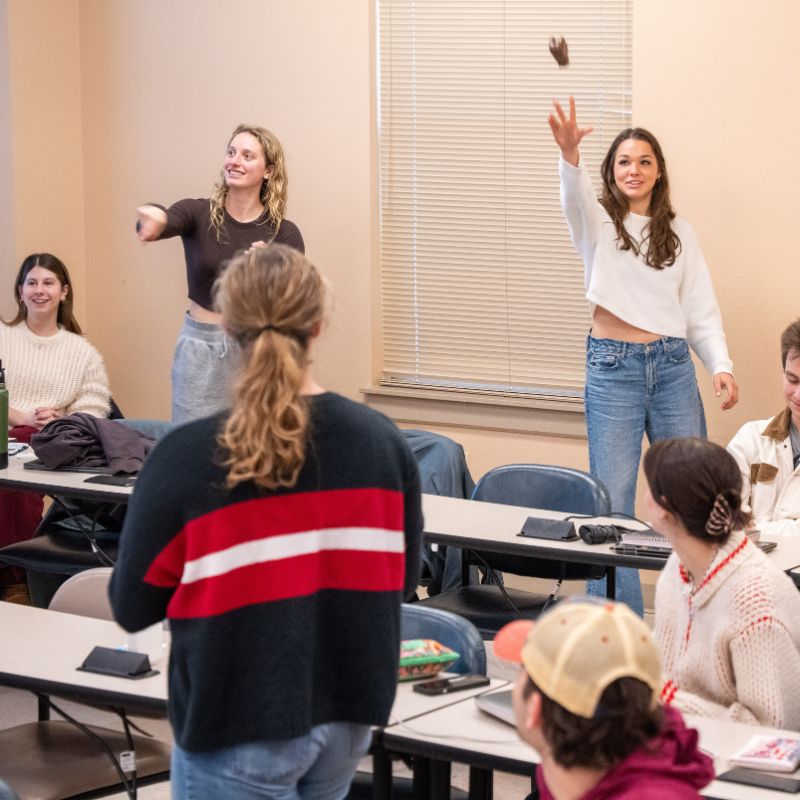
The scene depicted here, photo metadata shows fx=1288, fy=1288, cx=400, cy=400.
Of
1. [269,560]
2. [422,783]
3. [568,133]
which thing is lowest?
[422,783]

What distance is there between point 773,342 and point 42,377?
3.11m

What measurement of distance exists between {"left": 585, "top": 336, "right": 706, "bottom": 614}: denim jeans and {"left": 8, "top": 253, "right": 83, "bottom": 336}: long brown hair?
2500 millimetres

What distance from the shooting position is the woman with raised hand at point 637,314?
175 inches

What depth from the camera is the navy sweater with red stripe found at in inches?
72.8

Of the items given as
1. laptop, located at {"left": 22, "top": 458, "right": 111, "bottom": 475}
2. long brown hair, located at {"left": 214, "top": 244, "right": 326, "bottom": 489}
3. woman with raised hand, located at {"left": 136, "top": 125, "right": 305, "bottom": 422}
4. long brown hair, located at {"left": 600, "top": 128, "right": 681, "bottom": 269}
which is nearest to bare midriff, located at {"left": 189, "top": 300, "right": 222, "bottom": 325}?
woman with raised hand, located at {"left": 136, "top": 125, "right": 305, "bottom": 422}

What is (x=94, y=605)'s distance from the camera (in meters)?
3.20

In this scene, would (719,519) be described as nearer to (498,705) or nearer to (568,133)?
(498,705)

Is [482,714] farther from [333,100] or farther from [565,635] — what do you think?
[333,100]

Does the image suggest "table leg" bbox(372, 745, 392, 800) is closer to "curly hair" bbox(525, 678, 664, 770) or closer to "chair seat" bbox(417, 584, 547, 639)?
"curly hair" bbox(525, 678, 664, 770)

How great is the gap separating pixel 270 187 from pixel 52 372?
1.50m

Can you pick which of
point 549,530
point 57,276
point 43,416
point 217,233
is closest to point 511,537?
point 549,530

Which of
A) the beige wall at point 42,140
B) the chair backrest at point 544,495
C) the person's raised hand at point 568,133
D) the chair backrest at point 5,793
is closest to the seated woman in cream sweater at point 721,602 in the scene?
the chair backrest at point 5,793

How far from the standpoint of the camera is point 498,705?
2451 mm

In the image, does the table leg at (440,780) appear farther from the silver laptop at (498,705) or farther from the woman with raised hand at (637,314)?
the woman with raised hand at (637,314)
